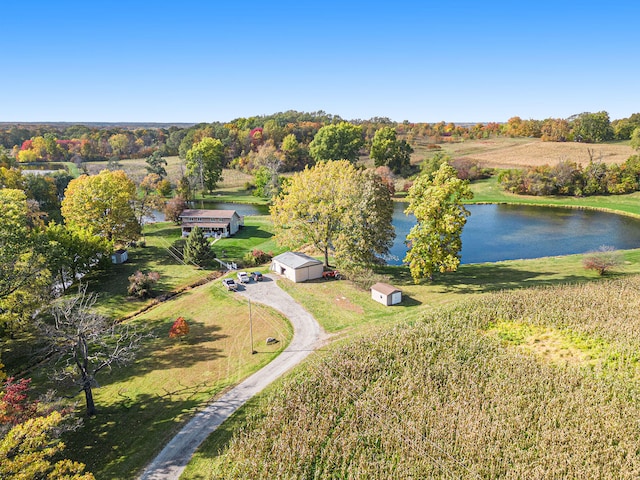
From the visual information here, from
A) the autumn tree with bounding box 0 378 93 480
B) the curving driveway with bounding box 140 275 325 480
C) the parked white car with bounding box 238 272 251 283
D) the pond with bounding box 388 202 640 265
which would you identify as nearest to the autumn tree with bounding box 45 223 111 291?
the parked white car with bounding box 238 272 251 283

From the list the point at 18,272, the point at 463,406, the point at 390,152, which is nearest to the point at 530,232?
the point at 463,406

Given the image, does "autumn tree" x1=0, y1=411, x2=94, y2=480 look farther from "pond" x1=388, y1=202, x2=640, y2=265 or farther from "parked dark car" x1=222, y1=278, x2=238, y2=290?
"pond" x1=388, y1=202, x2=640, y2=265

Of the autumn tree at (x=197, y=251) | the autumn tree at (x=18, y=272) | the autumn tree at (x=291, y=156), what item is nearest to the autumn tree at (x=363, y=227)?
the autumn tree at (x=197, y=251)

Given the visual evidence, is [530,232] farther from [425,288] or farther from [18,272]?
[18,272]

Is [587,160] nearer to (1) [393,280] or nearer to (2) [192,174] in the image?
(1) [393,280]

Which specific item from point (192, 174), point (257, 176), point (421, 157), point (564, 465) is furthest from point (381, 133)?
point (564, 465)
